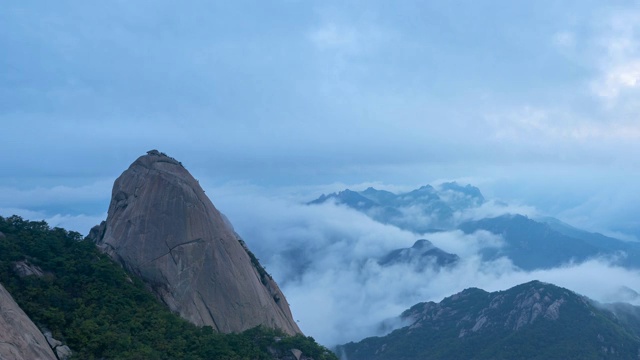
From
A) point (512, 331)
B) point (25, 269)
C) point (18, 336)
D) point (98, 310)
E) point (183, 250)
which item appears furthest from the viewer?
point (512, 331)

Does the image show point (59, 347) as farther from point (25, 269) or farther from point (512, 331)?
point (512, 331)

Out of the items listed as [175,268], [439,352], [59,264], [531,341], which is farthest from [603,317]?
[59,264]

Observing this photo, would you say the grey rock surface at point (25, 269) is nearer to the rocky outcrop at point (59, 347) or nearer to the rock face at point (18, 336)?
the rock face at point (18, 336)

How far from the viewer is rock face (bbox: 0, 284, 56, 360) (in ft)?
71.6

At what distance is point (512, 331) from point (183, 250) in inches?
3140

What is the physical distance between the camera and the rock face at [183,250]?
35.9 meters

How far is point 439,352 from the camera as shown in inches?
4077

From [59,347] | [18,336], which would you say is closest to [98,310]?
[59,347]

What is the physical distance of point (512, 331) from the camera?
335 feet

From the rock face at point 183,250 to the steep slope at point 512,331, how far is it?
218ft

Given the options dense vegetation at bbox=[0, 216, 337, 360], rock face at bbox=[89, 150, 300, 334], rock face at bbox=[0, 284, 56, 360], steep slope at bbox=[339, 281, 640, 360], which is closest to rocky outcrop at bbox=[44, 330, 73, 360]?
dense vegetation at bbox=[0, 216, 337, 360]

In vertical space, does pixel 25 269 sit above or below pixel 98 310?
above

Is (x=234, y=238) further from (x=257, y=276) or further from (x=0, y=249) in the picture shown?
(x=0, y=249)

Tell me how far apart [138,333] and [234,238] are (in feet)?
39.1
